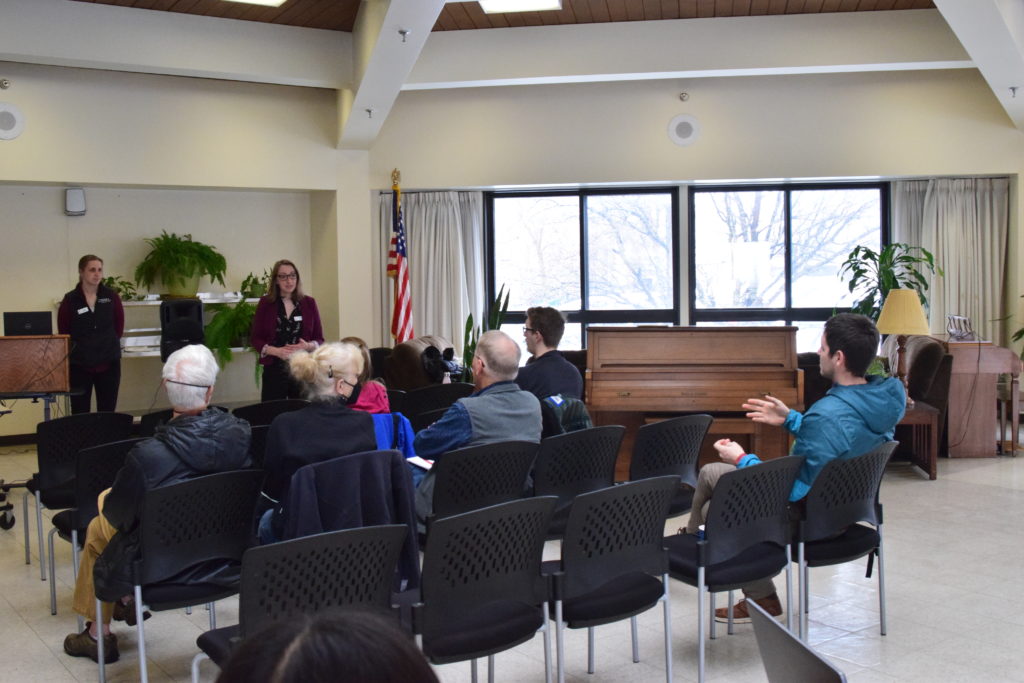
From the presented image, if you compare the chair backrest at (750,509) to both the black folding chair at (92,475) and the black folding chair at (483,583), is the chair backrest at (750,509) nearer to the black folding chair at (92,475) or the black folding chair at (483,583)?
the black folding chair at (483,583)

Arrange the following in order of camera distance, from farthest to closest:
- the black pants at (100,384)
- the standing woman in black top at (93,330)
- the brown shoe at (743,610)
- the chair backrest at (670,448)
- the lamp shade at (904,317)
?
the black pants at (100,384) < the standing woman in black top at (93,330) < the lamp shade at (904,317) < the chair backrest at (670,448) < the brown shoe at (743,610)

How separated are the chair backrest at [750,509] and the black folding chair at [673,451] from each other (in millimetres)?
680

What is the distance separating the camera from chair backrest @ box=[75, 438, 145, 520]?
12.9ft

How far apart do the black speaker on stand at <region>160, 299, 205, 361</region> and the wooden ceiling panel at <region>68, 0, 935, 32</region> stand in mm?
2305

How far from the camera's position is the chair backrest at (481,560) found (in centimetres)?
273

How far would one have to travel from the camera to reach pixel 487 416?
386cm

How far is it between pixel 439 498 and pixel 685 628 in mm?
1198

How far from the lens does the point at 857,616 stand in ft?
13.6

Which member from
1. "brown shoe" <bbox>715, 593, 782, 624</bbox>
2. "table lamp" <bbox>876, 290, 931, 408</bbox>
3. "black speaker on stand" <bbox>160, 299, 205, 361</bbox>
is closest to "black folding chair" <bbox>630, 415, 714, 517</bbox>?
"brown shoe" <bbox>715, 593, 782, 624</bbox>

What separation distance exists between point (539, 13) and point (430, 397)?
400cm

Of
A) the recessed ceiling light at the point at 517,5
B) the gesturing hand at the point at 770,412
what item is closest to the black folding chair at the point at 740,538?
the gesturing hand at the point at 770,412

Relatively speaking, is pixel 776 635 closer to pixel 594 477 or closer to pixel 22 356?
pixel 594 477

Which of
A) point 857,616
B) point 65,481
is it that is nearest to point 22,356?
point 65,481

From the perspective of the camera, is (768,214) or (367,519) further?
(768,214)
